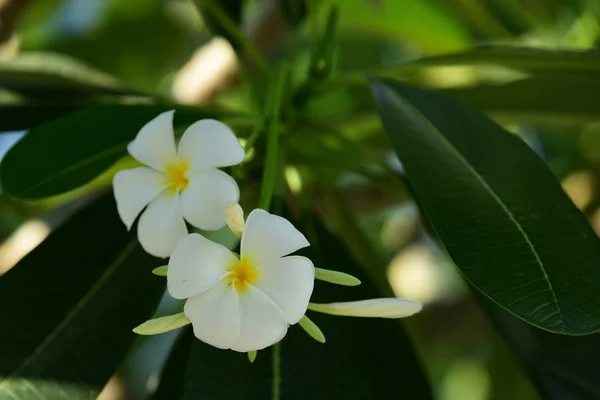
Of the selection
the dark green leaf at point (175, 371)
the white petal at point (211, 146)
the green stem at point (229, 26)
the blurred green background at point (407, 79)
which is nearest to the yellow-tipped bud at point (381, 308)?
the white petal at point (211, 146)

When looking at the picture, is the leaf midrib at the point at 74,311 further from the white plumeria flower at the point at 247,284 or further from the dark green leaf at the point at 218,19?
the dark green leaf at the point at 218,19

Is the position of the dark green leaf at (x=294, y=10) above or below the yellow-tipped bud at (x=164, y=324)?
above

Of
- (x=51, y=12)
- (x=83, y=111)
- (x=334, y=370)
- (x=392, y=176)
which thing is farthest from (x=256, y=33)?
(x=334, y=370)

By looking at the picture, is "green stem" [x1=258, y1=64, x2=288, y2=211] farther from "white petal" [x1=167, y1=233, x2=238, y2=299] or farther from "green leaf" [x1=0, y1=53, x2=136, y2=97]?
"green leaf" [x1=0, y1=53, x2=136, y2=97]

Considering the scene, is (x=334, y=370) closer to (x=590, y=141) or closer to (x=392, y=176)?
(x=392, y=176)

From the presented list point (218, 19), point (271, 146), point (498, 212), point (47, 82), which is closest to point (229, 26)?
point (218, 19)

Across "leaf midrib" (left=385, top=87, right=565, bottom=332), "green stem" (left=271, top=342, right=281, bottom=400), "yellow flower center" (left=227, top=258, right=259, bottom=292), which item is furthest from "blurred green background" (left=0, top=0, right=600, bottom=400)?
"yellow flower center" (left=227, top=258, right=259, bottom=292)

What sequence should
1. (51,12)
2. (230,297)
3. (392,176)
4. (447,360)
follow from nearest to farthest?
1. (230,297)
2. (392,176)
3. (51,12)
4. (447,360)
